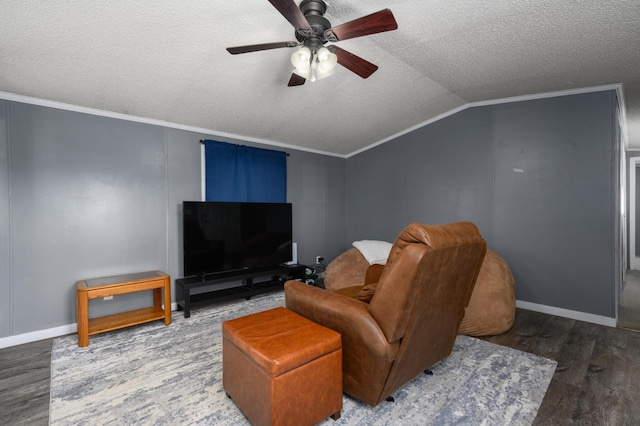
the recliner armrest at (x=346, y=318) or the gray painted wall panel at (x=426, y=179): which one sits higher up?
the gray painted wall panel at (x=426, y=179)

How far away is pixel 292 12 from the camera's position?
1661 mm

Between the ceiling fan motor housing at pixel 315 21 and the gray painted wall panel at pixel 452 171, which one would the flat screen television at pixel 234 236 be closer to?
the gray painted wall panel at pixel 452 171

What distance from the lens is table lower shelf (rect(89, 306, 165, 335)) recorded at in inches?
111

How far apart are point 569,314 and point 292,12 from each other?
4132 millimetres

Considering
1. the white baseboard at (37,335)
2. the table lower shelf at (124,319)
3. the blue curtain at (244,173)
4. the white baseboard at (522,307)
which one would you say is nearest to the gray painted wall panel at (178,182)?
the blue curtain at (244,173)

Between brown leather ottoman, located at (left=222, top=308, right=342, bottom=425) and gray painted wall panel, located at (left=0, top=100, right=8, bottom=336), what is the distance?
241 centimetres

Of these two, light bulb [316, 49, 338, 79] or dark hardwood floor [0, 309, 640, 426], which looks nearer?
dark hardwood floor [0, 309, 640, 426]

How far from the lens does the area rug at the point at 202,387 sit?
1.78 metres

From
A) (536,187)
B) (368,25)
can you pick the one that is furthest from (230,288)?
(536,187)

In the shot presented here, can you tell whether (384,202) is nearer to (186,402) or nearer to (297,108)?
(297,108)

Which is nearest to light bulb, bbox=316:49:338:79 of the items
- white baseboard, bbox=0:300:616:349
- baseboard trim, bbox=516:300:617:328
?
white baseboard, bbox=0:300:616:349

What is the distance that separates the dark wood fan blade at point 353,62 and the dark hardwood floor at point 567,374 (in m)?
2.54

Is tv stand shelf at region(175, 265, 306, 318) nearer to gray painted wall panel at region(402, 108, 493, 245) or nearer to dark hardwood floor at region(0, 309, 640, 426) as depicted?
dark hardwood floor at region(0, 309, 640, 426)

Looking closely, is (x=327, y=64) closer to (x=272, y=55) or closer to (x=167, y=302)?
(x=272, y=55)
